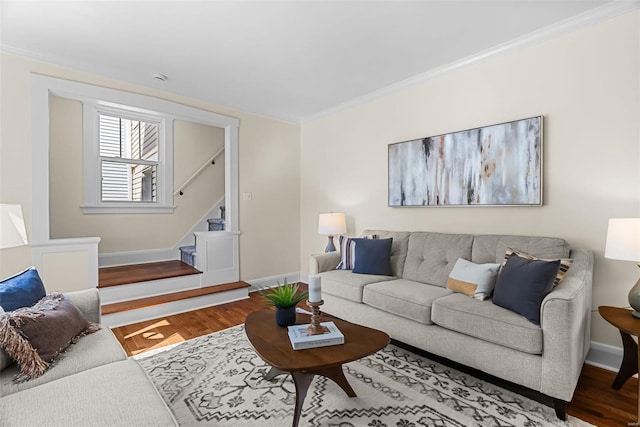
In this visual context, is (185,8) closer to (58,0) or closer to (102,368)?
(58,0)

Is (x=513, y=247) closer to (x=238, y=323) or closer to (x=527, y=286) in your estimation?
(x=527, y=286)

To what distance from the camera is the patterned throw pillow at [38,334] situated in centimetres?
143

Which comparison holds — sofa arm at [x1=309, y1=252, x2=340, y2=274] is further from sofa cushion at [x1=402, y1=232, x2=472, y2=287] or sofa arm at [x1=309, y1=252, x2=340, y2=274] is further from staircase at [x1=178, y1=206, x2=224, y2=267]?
staircase at [x1=178, y1=206, x2=224, y2=267]

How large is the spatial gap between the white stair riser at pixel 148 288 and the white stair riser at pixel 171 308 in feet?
1.16

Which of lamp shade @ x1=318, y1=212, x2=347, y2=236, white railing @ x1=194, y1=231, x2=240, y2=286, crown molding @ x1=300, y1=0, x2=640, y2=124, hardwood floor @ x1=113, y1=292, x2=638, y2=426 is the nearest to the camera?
hardwood floor @ x1=113, y1=292, x2=638, y2=426

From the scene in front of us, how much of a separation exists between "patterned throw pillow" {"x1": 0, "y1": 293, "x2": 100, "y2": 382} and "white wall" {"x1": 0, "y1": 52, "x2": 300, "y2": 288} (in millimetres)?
1837

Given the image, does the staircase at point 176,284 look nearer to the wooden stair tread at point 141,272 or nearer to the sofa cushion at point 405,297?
the wooden stair tread at point 141,272

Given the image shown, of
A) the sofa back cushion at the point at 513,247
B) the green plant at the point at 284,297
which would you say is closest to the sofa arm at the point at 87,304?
the green plant at the point at 284,297

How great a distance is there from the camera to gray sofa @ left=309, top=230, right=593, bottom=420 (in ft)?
5.68

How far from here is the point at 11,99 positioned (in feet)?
9.36

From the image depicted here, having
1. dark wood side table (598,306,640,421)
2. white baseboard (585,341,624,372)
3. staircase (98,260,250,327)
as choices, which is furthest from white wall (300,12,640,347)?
staircase (98,260,250,327)

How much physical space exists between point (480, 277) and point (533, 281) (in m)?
0.45

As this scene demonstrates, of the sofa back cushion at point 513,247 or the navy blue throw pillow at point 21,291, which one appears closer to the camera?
the navy blue throw pillow at point 21,291

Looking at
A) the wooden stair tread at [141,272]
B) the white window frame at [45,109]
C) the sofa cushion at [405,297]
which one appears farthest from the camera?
the wooden stair tread at [141,272]
